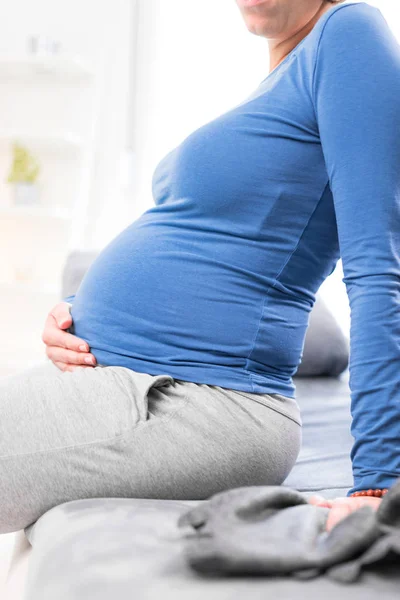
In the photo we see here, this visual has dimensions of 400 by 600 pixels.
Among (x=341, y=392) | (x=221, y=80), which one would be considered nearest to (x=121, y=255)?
(x=341, y=392)

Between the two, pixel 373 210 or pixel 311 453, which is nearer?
pixel 373 210

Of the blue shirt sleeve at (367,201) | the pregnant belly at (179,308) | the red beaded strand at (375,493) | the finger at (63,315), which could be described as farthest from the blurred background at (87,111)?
the red beaded strand at (375,493)

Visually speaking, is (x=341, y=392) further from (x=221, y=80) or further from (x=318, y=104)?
(x=221, y=80)

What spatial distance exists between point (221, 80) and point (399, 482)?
120 inches

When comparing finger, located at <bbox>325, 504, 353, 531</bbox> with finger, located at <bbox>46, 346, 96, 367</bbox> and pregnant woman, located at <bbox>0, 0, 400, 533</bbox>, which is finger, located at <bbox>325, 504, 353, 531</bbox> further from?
finger, located at <bbox>46, 346, 96, 367</bbox>

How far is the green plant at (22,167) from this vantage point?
3.36 metres

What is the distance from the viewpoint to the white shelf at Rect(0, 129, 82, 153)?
3402mm

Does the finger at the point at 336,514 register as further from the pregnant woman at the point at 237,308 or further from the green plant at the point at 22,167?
the green plant at the point at 22,167

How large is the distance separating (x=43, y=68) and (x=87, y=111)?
289 millimetres

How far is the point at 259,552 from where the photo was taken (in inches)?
22.0

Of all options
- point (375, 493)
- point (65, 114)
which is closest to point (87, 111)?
point (65, 114)

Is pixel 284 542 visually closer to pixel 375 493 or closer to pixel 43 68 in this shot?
pixel 375 493

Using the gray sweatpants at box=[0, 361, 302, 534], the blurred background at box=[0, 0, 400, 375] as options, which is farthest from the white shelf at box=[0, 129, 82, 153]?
the gray sweatpants at box=[0, 361, 302, 534]

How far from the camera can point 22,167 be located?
338cm
